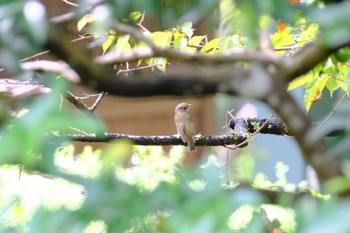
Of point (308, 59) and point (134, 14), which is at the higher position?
point (308, 59)

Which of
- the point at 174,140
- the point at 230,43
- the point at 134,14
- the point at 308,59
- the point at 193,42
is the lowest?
the point at 174,140

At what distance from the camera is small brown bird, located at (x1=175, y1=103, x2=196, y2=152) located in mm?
2170

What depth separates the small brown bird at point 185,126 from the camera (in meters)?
2.17

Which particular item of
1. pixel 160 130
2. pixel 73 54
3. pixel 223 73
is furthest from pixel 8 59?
pixel 160 130

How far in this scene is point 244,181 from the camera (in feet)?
2.04

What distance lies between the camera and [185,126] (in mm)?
2592

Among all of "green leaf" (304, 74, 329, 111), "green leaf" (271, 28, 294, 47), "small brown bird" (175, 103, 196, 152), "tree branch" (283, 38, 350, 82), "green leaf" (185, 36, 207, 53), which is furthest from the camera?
"small brown bird" (175, 103, 196, 152)

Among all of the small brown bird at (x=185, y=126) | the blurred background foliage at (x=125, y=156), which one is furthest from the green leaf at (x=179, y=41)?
the blurred background foliage at (x=125, y=156)

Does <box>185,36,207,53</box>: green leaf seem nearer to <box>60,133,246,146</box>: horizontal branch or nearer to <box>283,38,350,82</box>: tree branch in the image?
<box>60,133,246,146</box>: horizontal branch

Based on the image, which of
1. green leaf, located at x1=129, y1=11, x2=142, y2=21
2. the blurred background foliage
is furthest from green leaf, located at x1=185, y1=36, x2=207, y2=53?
the blurred background foliage

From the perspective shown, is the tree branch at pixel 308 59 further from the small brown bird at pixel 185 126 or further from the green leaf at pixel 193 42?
the small brown bird at pixel 185 126

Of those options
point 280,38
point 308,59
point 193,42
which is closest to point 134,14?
point 308,59

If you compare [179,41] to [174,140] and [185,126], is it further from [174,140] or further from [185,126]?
[185,126]

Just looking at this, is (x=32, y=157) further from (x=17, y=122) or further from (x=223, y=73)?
(x=223, y=73)
